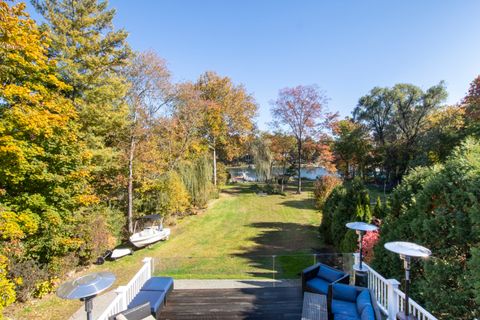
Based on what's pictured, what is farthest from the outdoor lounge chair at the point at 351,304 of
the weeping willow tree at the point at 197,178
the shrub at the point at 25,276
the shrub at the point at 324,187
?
the weeping willow tree at the point at 197,178

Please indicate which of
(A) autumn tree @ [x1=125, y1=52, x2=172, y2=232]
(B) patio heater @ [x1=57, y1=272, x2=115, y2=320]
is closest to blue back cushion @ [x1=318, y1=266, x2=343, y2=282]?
(B) patio heater @ [x1=57, y1=272, x2=115, y2=320]

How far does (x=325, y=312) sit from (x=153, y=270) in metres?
4.39

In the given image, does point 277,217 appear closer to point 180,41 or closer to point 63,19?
point 180,41

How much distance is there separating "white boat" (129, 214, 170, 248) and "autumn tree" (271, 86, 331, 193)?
565 inches

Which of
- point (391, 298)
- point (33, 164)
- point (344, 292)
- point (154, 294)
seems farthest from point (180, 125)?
point (391, 298)

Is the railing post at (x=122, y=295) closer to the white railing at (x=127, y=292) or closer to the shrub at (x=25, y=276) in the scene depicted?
the white railing at (x=127, y=292)

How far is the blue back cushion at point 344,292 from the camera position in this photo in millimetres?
4594

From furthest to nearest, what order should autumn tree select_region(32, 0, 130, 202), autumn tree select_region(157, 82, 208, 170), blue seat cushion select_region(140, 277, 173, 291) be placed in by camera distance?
autumn tree select_region(157, 82, 208, 170), autumn tree select_region(32, 0, 130, 202), blue seat cushion select_region(140, 277, 173, 291)

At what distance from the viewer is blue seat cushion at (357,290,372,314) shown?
13.1 feet

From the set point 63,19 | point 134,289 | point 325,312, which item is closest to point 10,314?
point 134,289

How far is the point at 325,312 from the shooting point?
13.1 feet

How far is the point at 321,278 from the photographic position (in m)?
5.73

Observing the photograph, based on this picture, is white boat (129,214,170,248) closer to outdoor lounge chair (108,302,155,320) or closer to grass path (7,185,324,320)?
grass path (7,185,324,320)

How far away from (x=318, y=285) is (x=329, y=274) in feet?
1.62
